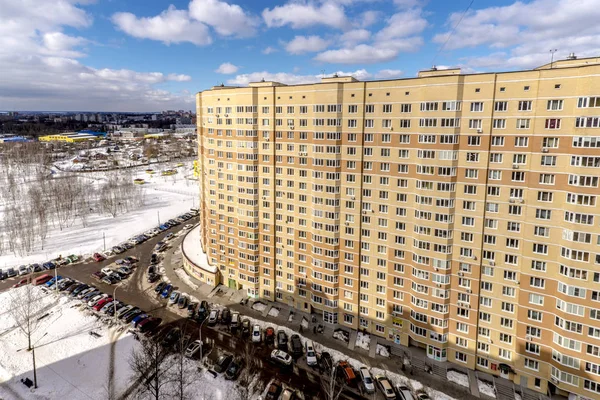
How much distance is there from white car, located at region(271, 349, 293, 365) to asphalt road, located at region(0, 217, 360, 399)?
828 millimetres

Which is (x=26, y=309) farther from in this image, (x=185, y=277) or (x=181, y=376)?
(x=181, y=376)

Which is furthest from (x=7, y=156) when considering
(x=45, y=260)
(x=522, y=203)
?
(x=522, y=203)

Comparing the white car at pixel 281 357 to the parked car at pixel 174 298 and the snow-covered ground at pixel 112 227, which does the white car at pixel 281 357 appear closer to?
Answer: the parked car at pixel 174 298

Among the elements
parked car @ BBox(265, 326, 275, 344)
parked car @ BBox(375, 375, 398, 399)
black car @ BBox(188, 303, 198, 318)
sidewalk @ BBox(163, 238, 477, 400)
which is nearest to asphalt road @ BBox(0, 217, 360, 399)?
parked car @ BBox(265, 326, 275, 344)

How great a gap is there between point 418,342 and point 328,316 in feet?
43.6

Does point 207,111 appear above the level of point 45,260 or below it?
above

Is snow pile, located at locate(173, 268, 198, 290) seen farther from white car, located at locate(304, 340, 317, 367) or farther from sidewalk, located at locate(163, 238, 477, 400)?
white car, located at locate(304, 340, 317, 367)

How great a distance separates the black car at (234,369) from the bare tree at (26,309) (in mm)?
27475

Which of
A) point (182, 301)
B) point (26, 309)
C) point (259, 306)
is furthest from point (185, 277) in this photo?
point (26, 309)

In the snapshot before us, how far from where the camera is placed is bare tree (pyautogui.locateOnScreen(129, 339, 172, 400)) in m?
36.5

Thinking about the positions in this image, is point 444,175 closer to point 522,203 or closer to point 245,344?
point 522,203

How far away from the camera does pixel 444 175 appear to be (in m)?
39.8

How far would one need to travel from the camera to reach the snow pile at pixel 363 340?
153ft

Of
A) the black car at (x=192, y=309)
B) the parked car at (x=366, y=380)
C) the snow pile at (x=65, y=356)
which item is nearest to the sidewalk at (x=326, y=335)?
the parked car at (x=366, y=380)
